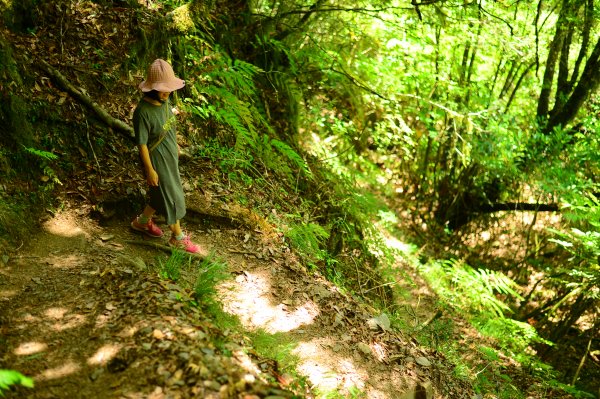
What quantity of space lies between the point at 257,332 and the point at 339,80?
224 inches

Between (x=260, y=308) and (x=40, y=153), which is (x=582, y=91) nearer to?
(x=260, y=308)

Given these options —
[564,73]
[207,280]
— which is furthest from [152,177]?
[564,73]

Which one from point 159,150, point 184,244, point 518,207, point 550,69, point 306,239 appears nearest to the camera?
point 159,150

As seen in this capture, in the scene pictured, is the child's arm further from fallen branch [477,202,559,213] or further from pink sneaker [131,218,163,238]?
fallen branch [477,202,559,213]

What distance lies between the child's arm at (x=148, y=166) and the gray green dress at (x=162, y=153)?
0.21ft

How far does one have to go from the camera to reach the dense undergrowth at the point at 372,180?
536cm

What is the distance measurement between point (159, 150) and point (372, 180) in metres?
6.69

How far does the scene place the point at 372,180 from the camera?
423 inches

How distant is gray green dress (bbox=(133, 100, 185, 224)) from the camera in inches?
183

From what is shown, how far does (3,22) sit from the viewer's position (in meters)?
5.30

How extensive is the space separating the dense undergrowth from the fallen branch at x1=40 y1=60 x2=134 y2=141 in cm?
20

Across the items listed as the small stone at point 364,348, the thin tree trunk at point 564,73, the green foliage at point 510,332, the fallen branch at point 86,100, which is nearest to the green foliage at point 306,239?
the small stone at point 364,348

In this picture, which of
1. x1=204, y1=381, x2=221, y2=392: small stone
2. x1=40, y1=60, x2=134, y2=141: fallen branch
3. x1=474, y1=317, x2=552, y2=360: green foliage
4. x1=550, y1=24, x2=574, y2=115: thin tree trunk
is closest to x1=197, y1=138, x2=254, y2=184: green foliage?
x1=40, y1=60, x2=134, y2=141: fallen branch

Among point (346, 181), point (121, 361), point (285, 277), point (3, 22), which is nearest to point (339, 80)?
point (346, 181)
